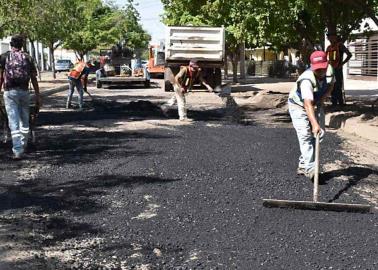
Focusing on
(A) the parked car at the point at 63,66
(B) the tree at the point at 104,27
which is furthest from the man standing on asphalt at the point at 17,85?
(A) the parked car at the point at 63,66

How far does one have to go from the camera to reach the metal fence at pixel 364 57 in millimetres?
31494

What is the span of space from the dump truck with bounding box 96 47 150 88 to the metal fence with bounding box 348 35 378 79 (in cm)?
1114

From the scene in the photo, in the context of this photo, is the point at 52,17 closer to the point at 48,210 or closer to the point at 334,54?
the point at 334,54

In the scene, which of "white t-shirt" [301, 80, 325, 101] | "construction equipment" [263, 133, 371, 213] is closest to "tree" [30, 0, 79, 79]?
"white t-shirt" [301, 80, 325, 101]

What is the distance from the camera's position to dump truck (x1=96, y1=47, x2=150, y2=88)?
28.9 meters

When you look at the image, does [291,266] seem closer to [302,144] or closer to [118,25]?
[302,144]

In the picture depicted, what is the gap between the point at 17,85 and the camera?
27.0ft

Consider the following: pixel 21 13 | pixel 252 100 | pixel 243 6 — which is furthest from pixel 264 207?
pixel 21 13

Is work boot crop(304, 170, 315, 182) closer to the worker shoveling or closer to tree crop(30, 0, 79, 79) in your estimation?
the worker shoveling

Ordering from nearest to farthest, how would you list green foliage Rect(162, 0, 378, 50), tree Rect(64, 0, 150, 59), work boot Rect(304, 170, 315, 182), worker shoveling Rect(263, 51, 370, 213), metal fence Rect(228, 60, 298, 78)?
worker shoveling Rect(263, 51, 370, 213) < work boot Rect(304, 170, 315, 182) < green foliage Rect(162, 0, 378, 50) < metal fence Rect(228, 60, 298, 78) < tree Rect(64, 0, 150, 59)

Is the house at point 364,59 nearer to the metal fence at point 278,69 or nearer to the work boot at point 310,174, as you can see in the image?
the metal fence at point 278,69

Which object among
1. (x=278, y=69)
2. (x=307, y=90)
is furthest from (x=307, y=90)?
(x=278, y=69)

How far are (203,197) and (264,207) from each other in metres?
0.71

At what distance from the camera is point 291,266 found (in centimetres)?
445
